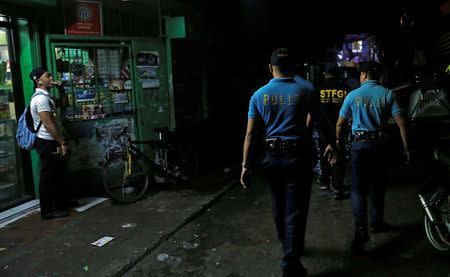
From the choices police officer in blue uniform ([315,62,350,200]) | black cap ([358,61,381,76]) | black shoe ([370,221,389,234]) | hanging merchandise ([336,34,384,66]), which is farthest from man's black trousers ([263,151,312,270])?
hanging merchandise ([336,34,384,66])

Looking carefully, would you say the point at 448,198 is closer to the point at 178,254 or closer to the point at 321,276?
the point at 321,276

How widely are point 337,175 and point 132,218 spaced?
3377mm

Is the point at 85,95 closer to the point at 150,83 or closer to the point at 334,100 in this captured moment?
the point at 150,83

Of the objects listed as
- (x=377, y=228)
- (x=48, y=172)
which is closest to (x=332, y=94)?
(x=377, y=228)

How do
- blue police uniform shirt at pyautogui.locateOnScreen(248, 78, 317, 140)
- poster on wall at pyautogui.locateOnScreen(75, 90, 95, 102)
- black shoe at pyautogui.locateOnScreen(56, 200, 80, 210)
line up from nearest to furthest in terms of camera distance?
blue police uniform shirt at pyautogui.locateOnScreen(248, 78, 317, 140) → black shoe at pyautogui.locateOnScreen(56, 200, 80, 210) → poster on wall at pyautogui.locateOnScreen(75, 90, 95, 102)

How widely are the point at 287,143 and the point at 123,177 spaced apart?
12.6 feet

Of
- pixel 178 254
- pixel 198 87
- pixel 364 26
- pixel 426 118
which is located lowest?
pixel 178 254

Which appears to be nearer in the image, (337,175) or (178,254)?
(178,254)

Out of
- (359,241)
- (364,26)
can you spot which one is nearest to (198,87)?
(359,241)

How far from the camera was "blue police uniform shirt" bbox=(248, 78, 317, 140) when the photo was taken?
3594 millimetres

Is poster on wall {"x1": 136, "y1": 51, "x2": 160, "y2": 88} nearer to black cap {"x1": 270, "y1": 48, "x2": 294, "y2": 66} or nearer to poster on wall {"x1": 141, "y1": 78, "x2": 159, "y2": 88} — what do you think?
poster on wall {"x1": 141, "y1": 78, "x2": 159, "y2": 88}

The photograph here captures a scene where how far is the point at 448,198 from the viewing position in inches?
158

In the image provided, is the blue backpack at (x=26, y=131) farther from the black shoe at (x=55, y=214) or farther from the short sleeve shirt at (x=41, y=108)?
the black shoe at (x=55, y=214)

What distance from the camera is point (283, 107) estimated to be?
3.60m
